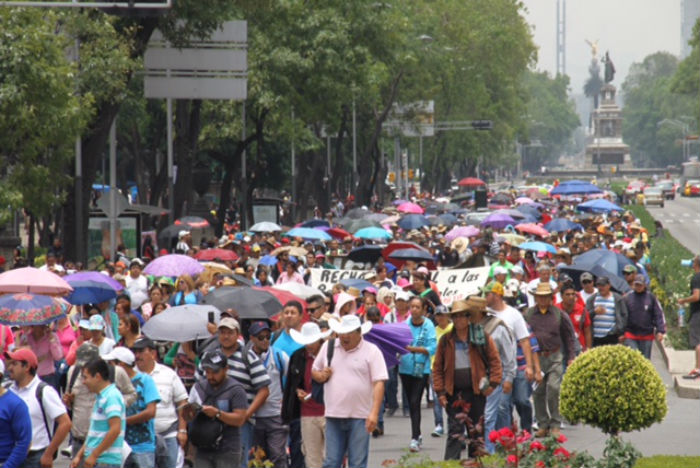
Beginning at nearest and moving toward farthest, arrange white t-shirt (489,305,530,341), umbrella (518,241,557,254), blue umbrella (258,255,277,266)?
white t-shirt (489,305,530,341), blue umbrella (258,255,277,266), umbrella (518,241,557,254)

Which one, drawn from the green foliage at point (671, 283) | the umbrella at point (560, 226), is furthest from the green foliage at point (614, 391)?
the umbrella at point (560, 226)

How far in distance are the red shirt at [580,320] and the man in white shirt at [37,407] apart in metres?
7.62

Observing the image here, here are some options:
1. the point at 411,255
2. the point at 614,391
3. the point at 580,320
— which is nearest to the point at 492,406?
the point at 614,391

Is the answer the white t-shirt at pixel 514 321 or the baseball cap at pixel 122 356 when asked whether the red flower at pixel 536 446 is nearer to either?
the baseball cap at pixel 122 356

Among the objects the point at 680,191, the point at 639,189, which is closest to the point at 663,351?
the point at 639,189

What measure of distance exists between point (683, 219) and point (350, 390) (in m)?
70.5

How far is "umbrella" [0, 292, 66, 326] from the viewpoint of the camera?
13758mm

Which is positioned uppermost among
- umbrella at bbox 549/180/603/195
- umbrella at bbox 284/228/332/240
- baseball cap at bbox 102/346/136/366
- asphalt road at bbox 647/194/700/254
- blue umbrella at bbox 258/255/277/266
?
umbrella at bbox 549/180/603/195

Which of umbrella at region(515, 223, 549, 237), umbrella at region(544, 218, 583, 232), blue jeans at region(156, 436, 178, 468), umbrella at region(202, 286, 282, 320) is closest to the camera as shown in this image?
blue jeans at region(156, 436, 178, 468)

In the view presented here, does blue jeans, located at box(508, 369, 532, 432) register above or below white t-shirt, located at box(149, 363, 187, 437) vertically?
below

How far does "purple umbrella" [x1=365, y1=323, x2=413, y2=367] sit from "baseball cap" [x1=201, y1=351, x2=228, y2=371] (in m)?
3.16

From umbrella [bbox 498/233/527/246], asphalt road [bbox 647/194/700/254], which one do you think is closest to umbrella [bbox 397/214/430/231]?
umbrella [bbox 498/233/527/246]

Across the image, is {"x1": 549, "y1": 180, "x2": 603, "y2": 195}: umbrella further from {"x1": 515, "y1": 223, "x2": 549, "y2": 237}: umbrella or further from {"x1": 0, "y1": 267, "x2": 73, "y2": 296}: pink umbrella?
{"x1": 0, "y1": 267, "x2": 73, "y2": 296}: pink umbrella

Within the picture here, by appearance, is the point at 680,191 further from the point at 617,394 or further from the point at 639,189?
the point at 617,394
